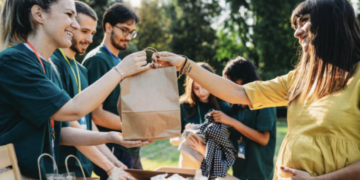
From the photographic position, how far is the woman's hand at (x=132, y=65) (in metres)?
1.77

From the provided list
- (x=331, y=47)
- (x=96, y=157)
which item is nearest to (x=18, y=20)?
(x=96, y=157)

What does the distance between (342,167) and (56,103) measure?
60.2 inches

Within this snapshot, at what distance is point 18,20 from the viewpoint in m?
1.69

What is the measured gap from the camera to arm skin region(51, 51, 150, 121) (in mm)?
1620

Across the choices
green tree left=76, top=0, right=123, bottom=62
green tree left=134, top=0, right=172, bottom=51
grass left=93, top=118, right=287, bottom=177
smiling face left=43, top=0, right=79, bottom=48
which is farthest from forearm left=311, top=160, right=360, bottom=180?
green tree left=134, top=0, right=172, bottom=51

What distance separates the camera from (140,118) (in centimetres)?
183

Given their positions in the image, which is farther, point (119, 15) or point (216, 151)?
A: point (119, 15)

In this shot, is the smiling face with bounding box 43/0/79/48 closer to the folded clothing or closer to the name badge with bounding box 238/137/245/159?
the folded clothing

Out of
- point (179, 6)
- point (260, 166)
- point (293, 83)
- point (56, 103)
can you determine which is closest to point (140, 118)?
point (56, 103)

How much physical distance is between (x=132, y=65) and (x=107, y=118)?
39.8 inches

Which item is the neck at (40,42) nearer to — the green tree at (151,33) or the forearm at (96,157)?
the forearm at (96,157)

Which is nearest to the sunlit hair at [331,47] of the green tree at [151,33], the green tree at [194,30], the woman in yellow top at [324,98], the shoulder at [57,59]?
the woman in yellow top at [324,98]

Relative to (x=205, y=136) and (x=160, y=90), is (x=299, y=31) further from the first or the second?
(x=205, y=136)

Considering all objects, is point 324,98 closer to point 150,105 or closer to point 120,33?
point 150,105
